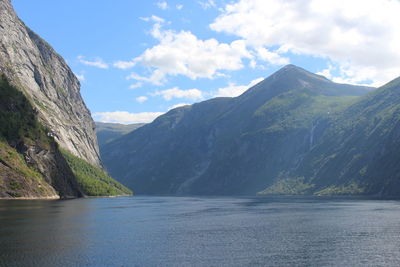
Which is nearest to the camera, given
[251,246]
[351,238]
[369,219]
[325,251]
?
[325,251]

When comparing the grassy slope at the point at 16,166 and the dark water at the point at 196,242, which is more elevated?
the grassy slope at the point at 16,166

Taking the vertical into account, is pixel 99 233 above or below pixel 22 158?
below

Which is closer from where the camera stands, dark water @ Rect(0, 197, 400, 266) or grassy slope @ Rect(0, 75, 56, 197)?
dark water @ Rect(0, 197, 400, 266)

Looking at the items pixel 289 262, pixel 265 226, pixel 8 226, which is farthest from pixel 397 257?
pixel 8 226

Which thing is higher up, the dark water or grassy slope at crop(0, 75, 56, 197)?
grassy slope at crop(0, 75, 56, 197)

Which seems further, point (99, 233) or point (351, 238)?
point (99, 233)

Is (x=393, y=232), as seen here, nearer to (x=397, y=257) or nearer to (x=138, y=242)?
(x=397, y=257)

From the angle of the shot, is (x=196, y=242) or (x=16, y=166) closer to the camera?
(x=196, y=242)

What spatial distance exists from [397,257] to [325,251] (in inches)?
388

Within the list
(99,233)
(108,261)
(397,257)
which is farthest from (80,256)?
(397,257)

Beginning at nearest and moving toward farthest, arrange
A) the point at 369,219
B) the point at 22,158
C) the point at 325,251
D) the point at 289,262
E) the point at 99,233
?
1. the point at 289,262
2. the point at 325,251
3. the point at 99,233
4. the point at 369,219
5. the point at 22,158

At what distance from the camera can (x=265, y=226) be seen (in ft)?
317

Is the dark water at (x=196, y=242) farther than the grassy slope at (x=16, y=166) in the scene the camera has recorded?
No

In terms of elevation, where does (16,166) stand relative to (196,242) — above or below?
above
